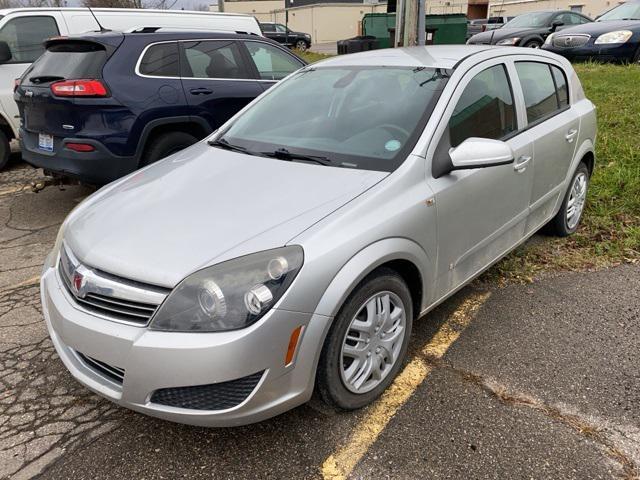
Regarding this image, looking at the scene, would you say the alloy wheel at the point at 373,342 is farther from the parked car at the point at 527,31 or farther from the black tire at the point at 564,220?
the parked car at the point at 527,31

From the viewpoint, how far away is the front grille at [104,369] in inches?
82.7

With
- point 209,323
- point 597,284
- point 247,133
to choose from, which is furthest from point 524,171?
point 209,323

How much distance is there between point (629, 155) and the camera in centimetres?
579

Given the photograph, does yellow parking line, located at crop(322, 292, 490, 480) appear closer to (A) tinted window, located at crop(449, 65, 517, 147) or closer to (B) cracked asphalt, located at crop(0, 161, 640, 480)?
(B) cracked asphalt, located at crop(0, 161, 640, 480)

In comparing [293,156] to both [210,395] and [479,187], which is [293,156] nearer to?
[479,187]

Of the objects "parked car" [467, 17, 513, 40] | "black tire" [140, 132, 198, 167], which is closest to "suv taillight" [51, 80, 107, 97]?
"black tire" [140, 132, 198, 167]

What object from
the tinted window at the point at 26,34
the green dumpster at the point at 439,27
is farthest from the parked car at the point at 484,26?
the tinted window at the point at 26,34

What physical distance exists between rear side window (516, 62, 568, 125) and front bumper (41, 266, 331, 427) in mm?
2389

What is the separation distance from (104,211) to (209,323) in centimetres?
100

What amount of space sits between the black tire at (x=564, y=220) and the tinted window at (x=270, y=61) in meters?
3.33

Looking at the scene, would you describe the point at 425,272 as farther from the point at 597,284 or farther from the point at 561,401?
the point at 597,284

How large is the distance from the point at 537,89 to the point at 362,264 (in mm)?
2329

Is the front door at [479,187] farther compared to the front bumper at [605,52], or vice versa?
the front bumper at [605,52]

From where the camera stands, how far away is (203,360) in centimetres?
192
